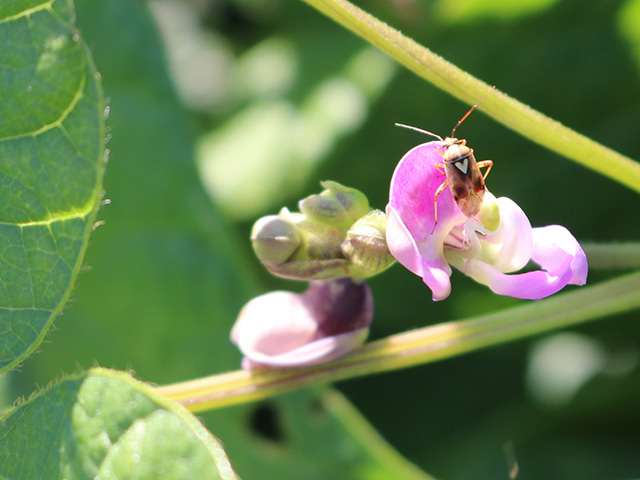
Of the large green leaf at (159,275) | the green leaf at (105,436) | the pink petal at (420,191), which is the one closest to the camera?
the green leaf at (105,436)

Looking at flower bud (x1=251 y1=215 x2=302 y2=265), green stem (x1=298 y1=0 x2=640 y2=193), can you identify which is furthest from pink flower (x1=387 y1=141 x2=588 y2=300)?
flower bud (x1=251 y1=215 x2=302 y2=265)

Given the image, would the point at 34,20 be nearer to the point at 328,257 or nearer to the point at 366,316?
the point at 328,257

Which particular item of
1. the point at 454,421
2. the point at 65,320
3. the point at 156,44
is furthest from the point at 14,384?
the point at 454,421

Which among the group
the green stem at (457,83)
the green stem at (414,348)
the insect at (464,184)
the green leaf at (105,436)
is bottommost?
the green stem at (414,348)

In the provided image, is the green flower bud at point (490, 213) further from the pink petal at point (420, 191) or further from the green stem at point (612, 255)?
the green stem at point (612, 255)

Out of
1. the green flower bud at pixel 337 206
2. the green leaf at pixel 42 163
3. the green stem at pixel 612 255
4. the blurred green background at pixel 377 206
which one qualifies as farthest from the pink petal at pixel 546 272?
the blurred green background at pixel 377 206

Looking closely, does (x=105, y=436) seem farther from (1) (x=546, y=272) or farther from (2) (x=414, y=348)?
(1) (x=546, y=272)

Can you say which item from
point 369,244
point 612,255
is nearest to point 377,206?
point 612,255

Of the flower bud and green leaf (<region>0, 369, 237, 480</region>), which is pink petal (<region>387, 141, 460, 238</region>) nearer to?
the flower bud
